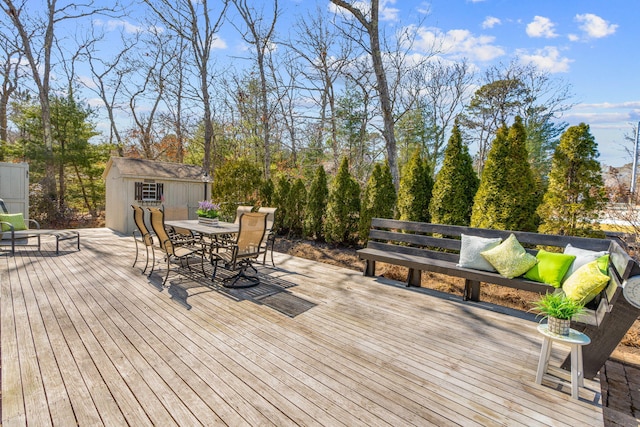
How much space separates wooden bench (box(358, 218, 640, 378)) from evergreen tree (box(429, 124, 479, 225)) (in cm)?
122

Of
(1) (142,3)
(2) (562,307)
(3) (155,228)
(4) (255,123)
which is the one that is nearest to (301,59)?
(4) (255,123)

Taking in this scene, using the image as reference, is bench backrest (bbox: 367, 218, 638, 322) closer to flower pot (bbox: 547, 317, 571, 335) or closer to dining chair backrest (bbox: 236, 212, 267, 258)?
flower pot (bbox: 547, 317, 571, 335)

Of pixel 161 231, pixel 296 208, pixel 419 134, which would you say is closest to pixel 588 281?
pixel 161 231

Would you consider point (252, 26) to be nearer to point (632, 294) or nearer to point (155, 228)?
point (155, 228)

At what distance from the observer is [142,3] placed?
41.1ft

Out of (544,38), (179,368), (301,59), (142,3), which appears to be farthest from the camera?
(142,3)

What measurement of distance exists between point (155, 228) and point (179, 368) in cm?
261

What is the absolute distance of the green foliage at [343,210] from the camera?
23.4 feet

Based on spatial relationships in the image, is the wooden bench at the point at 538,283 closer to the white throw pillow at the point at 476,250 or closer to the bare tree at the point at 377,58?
the white throw pillow at the point at 476,250

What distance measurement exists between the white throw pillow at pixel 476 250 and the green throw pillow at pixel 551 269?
1.37ft

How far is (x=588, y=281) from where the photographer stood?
2.62m

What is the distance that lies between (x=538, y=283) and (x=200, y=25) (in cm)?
1437

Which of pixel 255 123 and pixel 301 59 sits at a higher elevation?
pixel 301 59

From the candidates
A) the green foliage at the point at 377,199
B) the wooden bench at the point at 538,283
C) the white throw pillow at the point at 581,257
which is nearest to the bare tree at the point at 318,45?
the green foliage at the point at 377,199
